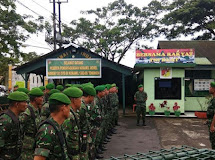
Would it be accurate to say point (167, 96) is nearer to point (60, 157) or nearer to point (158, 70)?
point (158, 70)

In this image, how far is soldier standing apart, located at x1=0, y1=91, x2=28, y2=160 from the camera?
308cm

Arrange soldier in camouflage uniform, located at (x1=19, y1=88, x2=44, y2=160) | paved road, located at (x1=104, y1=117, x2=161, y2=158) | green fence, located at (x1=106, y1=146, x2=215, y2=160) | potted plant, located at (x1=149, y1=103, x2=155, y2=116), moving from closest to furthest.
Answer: green fence, located at (x1=106, y1=146, x2=215, y2=160), soldier in camouflage uniform, located at (x1=19, y1=88, x2=44, y2=160), paved road, located at (x1=104, y1=117, x2=161, y2=158), potted plant, located at (x1=149, y1=103, x2=155, y2=116)

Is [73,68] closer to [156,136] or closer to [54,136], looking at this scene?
[156,136]

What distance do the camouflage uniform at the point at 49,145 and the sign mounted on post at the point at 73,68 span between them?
31.7 feet

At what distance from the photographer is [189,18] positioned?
22609 mm

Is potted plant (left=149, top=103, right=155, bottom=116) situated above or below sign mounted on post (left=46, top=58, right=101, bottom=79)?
below

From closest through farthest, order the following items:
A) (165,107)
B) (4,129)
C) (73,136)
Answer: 1. (73,136)
2. (4,129)
3. (165,107)

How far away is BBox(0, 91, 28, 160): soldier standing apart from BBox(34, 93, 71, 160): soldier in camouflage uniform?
3.22 feet

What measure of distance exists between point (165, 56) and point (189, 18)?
12997 mm

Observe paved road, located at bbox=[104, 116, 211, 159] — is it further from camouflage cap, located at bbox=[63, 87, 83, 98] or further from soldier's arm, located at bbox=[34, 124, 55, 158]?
soldier's arm, located at bbox=[34, 124, 55, 158]

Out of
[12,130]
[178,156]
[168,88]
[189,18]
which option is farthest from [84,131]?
[189,18]

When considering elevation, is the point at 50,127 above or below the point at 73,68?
below

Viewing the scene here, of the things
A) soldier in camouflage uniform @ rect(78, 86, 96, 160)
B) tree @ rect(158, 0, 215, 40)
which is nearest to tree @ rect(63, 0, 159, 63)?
tree @ rect(158, 0, 215, 40)

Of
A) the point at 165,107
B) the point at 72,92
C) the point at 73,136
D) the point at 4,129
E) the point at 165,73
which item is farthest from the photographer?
the point at 165,107
